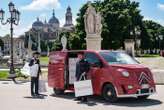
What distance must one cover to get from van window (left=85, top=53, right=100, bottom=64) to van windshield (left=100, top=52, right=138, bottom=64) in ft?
0.85

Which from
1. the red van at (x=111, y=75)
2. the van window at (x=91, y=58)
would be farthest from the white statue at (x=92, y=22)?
the van window at (x=91, y=58)

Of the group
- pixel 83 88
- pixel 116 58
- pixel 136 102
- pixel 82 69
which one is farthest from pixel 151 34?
pixel 136 102

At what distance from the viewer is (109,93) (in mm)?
14984

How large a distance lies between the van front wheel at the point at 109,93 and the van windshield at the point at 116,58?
912mm

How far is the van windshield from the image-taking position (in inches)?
611

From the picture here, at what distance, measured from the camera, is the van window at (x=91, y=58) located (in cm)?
1579

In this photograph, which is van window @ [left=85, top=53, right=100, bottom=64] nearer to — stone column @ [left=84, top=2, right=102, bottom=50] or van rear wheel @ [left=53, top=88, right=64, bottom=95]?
van rear wheel @ [left=53, top=88, right=64, bottom=95]

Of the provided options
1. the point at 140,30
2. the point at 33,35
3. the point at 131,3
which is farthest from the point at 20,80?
the point at 33,35

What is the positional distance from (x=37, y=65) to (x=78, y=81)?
284 cm

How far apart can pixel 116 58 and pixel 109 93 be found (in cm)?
142

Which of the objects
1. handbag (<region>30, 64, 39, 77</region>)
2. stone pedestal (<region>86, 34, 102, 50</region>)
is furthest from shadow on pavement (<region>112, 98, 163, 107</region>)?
stone pedestal (<region>86, 34, 102, 50</region>)

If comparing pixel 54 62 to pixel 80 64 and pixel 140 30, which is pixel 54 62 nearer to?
pixel 80 64

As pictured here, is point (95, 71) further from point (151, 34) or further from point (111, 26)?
point (151, 34)

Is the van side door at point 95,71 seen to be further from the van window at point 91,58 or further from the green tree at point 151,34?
the green tree at point 151,34
